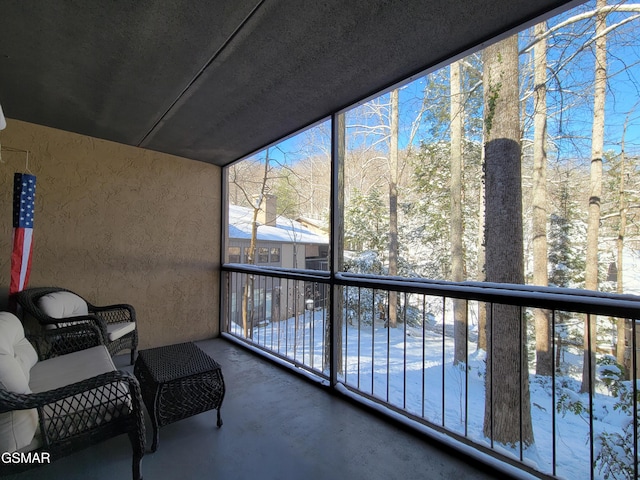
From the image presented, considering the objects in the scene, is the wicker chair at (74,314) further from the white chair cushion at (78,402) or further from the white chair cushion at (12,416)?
the white chair cushion at (12,416)

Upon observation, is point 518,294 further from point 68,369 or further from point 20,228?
point 20,228

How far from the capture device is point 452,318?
7.02m

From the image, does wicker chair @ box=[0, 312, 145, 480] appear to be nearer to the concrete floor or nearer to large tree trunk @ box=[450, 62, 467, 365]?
the concrete floor

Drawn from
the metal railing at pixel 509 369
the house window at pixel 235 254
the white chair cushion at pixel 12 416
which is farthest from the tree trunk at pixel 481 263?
the white chair cushion at pixel 12 416

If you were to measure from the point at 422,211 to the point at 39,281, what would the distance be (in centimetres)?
691

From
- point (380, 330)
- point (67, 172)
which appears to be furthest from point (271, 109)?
point (380, 330)

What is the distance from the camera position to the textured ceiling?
1.51m

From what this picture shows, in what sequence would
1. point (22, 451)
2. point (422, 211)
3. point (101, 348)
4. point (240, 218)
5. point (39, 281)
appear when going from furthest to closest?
1. point (240, 218)
2. point (422, 211)
3. point (39, 281)
4. point (101, 348)
5. point (22, 451)

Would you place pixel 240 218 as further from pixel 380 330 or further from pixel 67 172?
pixel 380 330

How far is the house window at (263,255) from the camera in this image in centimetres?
759

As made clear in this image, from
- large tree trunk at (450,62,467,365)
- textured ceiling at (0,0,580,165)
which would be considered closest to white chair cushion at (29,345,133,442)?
textured ceiling at (0,0,580,165)

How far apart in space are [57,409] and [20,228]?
2.07m

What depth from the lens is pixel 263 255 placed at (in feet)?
25.2

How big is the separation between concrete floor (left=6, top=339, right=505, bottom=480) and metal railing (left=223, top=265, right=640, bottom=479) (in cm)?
21
